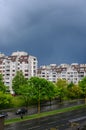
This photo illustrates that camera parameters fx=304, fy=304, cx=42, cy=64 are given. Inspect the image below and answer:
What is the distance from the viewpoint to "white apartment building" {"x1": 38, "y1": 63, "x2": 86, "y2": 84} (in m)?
192

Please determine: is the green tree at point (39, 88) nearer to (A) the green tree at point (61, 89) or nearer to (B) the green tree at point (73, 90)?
(A) the green tree at point (61, 89)

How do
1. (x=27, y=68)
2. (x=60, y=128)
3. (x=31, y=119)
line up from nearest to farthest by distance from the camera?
(x=60, y=128), (x=31, y=119), (x=27, y=68)

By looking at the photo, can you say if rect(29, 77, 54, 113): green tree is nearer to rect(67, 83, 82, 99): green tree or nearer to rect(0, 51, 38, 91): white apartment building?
rect(67, 83, 82, 99): green tree

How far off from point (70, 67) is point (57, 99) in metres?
69.6

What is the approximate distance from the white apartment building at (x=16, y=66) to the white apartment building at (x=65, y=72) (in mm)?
34447

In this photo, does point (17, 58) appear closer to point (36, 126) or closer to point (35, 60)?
point (35, 60)

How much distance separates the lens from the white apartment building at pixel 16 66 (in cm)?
15938

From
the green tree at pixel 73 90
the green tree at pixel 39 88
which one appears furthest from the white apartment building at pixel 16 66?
the green tree at pixel 39 88

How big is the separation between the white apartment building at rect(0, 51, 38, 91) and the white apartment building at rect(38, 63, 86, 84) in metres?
34.4

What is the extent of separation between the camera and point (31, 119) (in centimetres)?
6900

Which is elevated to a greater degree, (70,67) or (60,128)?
(70,67)

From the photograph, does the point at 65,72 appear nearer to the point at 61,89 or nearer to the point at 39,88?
the point at 61,89

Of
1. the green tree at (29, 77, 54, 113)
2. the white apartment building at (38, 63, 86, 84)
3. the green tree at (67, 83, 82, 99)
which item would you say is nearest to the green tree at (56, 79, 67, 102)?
the green tree at (67, 83, 82, 99)

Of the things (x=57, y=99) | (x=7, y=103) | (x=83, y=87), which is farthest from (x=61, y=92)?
(x=7, y=103)
